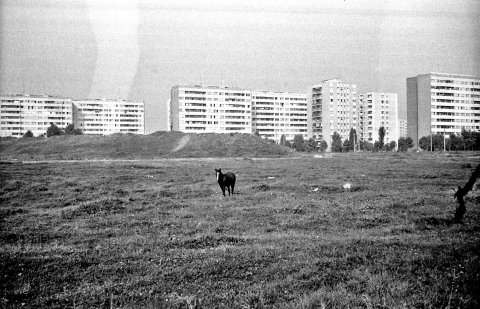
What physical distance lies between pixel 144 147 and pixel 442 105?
132 metres

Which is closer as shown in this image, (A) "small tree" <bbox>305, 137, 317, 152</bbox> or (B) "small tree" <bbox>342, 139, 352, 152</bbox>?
(B) "small tree" <bbox>342, 139, 352, 152</bbox>

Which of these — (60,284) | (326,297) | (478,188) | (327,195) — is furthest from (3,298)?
(478,188)

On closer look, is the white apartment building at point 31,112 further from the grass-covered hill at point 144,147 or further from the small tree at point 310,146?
Answer: the small tree at point 310,146

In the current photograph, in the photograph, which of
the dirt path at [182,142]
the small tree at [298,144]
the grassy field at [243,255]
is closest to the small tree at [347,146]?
the small tree at [298,144]

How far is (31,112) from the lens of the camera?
19025 cm

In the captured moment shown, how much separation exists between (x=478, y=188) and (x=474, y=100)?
160747 millimetres

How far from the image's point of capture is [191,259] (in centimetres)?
1046

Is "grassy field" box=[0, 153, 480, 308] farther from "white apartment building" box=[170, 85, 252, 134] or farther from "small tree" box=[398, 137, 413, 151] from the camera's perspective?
"white apartment building" box=[170, 85, 252, 134]

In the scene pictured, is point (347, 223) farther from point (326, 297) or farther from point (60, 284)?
point (60, 284)

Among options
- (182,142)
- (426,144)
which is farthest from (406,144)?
(182,142)

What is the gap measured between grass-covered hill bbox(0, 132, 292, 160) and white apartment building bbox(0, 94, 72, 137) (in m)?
79.8

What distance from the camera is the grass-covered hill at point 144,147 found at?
98312 mm

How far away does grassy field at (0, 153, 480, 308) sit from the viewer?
791 cm

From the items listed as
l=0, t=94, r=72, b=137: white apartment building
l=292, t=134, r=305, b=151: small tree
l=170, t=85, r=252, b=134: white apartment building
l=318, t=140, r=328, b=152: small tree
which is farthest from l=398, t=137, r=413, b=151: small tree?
l=0, t=94, r=72, b=137: white apartment building
